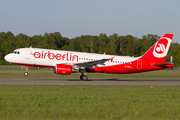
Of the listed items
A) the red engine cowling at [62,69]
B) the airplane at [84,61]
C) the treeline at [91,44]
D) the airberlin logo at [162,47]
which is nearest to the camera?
the red engine cowling at [62,69]

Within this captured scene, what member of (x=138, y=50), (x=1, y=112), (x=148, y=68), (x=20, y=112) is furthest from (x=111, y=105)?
(x=138, y=50)

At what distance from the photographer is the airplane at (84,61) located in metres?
30.9

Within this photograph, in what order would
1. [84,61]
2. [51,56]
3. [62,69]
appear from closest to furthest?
[62,69], [51,56], [84,61]

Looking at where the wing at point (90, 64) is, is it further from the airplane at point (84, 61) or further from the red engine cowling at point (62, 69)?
the red engine cowling at point (62, 69)

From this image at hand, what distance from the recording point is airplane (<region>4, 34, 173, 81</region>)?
101ft

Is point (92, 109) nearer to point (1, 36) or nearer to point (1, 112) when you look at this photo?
point (1, 112)

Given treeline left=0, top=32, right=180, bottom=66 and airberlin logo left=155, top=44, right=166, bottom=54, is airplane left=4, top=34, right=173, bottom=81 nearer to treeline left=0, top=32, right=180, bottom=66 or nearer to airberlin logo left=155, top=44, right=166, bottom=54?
airberlin logo left=155, top=44, right=166, bottom=54

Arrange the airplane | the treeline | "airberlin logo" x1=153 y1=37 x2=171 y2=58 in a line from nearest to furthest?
→ the airplane
"airberlin logo" x1=153 y1=37 x2=171 y2=58
the treeline

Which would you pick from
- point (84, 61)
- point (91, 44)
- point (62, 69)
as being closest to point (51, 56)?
point (62, 69)

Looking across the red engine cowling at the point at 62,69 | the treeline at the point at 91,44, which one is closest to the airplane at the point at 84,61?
the red engine cowling at the point at 62,69

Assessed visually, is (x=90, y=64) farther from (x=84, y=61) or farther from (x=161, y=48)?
(x=161, y=48)

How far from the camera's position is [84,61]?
105ft

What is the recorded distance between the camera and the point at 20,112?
1038 centimetres

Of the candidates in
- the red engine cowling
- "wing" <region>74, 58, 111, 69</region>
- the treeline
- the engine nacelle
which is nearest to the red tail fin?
"wing" <region>74, 58, 111, 69</region>
